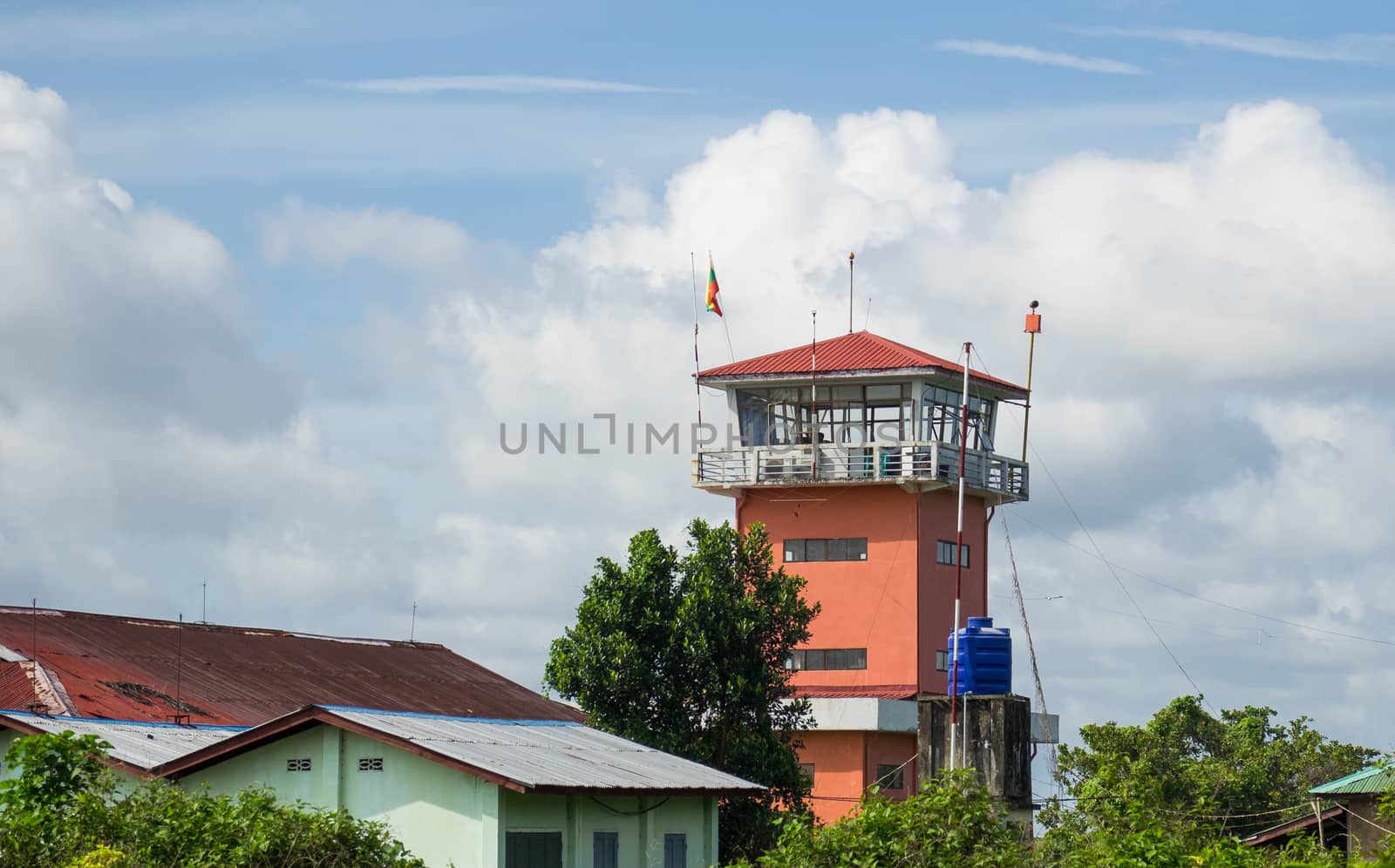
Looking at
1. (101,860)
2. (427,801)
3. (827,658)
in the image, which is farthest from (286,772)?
(827,658)

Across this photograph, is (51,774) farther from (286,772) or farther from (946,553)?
(946,553)

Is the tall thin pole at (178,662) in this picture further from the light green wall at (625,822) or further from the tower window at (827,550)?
the tower window at (827,550)

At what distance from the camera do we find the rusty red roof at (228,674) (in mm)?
33750

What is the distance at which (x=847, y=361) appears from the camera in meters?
54.6

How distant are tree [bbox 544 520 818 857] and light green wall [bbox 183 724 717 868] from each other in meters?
11.3

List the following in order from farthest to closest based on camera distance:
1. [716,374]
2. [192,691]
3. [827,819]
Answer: [716,374]
[827,819]
[192,691]

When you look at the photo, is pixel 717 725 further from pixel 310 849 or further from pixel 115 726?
pixel 310 849

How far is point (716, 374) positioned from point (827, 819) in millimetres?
13459

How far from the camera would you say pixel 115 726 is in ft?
104

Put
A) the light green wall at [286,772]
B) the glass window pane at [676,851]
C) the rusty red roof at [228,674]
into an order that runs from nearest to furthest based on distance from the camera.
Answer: the light green wall at [286,772], the glass window pane at [676,851], the rusty red roof at [228,674]


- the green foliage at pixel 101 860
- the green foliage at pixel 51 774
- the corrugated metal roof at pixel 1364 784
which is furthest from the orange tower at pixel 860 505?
the green foliage at pixel 101 860

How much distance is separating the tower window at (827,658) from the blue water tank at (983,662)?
2165 centimetres

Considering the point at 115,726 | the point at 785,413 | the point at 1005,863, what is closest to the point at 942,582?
the point at 785,413

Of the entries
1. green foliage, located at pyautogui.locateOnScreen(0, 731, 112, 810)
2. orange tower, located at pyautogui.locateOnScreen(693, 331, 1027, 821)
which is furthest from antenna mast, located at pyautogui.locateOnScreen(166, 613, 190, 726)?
orange tower, located at pyautogui.locateOnScreen(693, 331, 1027, 821)
